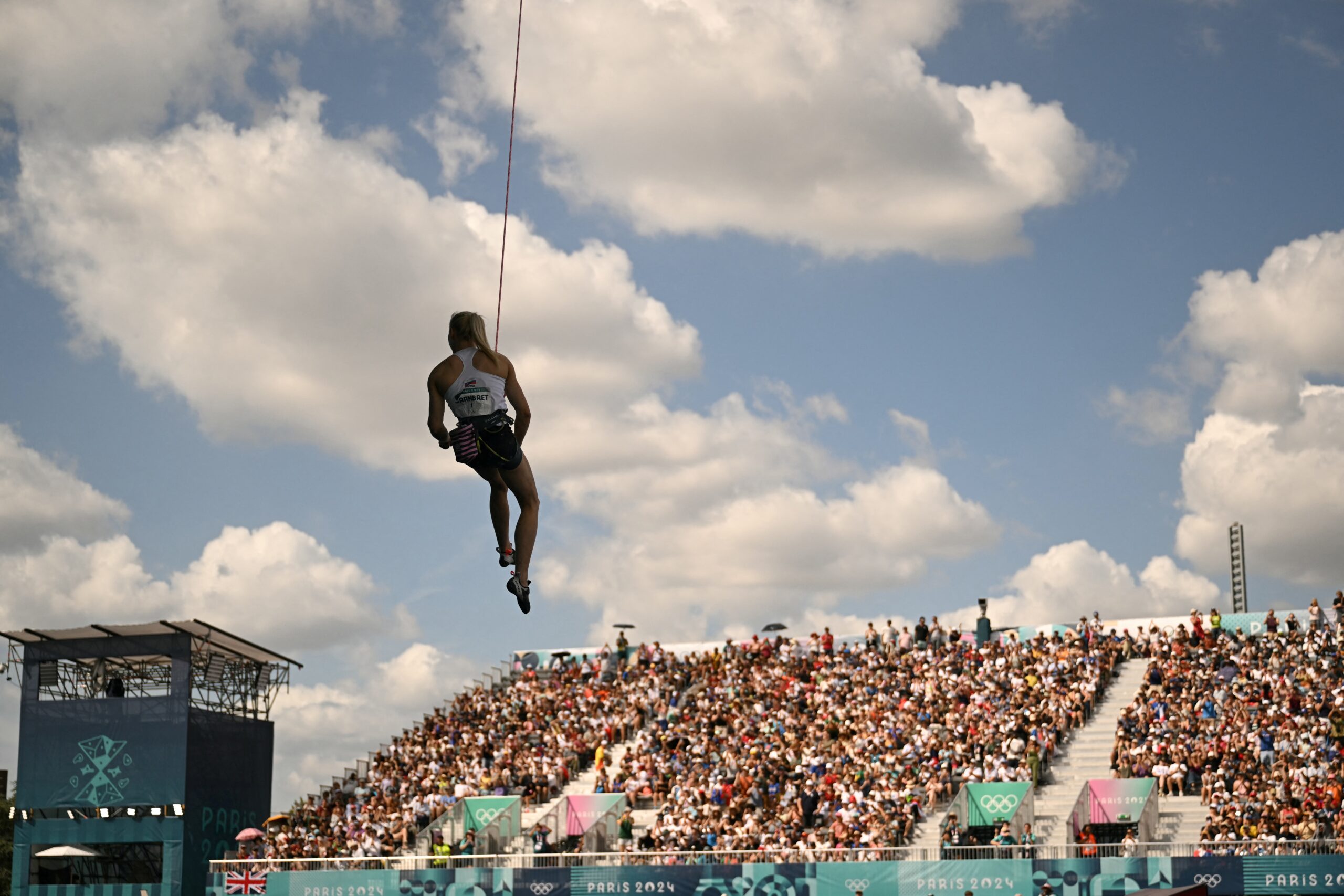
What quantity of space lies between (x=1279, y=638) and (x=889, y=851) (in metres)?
10.9

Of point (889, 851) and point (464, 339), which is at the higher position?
point (464, 339)

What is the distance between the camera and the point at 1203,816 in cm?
2811

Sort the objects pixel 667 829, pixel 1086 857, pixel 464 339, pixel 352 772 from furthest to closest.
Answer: pixel 352 772 < pixel 667 829 < pixel 1086 857 < pixel 464 339

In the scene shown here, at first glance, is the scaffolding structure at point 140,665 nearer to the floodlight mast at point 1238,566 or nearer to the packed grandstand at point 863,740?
the packed grandstand at point 863,740

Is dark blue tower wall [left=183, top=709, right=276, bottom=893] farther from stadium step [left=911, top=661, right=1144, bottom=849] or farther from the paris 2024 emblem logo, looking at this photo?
stadium step [left=911, top=661, right=1144, bottom=849]

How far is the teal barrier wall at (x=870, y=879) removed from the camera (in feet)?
84.4

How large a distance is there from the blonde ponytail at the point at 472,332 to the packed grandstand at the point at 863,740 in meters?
20.0

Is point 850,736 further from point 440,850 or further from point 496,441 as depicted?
point 496,441

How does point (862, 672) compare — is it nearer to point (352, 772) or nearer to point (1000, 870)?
point (1000, 870)

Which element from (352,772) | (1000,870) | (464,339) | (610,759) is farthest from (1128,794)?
(464,339)

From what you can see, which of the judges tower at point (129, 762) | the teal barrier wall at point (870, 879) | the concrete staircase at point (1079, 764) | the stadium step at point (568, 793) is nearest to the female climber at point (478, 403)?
the teal barrier wall at point (870, 879)

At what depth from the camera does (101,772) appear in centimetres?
4006

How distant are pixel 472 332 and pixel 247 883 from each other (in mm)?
25040

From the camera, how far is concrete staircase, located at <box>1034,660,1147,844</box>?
29.0m
